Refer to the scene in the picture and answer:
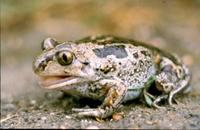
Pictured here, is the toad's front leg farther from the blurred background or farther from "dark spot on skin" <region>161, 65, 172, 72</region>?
the blurred background

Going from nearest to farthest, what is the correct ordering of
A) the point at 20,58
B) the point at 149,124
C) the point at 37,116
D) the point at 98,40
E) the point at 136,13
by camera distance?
1. the point at 149,124
2. the point at 37,116
3. the point at 98,40
4. the point at 20,58
5. the point at 136,13

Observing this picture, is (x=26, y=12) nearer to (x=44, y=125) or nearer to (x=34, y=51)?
(x=34, y=51)

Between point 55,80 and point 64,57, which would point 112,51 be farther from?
point 55,80

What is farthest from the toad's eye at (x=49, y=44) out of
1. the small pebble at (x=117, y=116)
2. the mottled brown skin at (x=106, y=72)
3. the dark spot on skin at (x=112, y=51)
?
the small pebble at (x=117, y=116)

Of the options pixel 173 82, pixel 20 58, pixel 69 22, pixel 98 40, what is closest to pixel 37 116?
pixel 98 40

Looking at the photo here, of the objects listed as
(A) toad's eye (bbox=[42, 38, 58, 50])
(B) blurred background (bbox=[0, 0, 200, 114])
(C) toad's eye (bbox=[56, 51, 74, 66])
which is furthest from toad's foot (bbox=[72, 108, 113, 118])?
(B) blurred background (bbox=[0, 0, 200, 114])

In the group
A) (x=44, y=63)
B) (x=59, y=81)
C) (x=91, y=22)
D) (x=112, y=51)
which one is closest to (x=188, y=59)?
(x=91, y=22)

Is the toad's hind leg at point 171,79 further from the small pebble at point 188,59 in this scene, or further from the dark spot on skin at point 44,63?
the small pebble at point 188,59
